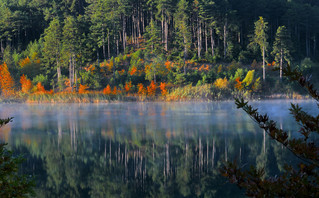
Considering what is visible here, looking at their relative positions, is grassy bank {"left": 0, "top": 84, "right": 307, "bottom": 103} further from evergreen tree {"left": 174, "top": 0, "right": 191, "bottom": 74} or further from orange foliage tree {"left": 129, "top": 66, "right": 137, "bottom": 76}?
evergreen tree {"left": 174, "top": 0, "right": 191, "bottom": 74}

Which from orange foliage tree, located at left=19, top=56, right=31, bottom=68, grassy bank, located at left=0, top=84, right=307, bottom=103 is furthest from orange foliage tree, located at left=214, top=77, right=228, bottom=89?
orange foliage tree, located at left=19, top=56, right=31, bottom=68

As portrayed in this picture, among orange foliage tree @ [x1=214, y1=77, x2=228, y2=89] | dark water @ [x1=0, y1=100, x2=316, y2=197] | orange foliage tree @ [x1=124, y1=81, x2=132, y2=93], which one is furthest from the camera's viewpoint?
orange foliage tree @ [x1=124, y1=81, x2=132, y2=93]

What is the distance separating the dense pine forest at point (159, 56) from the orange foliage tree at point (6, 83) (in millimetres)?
137

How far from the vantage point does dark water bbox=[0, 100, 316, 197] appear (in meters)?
10.7

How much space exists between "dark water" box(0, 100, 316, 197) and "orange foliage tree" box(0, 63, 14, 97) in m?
28.1

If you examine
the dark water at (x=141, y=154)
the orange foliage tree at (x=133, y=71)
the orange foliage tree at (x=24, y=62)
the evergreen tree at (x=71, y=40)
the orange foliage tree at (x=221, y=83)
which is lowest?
the dark water at (x=141, y=154)

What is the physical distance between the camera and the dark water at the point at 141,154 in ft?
35.2

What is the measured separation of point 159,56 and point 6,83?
23129mm

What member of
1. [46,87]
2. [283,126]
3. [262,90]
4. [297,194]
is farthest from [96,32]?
[297,194]

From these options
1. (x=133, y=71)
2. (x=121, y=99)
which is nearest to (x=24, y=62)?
(x=133, y=71)

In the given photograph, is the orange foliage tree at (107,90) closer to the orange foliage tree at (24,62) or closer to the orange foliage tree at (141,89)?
the orange foliage tree at (141,89)

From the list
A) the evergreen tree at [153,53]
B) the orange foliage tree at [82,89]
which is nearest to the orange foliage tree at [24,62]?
the orange foliage tree at [82,89]

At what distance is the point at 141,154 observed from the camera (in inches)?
599

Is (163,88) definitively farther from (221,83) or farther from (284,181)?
(284,181)
